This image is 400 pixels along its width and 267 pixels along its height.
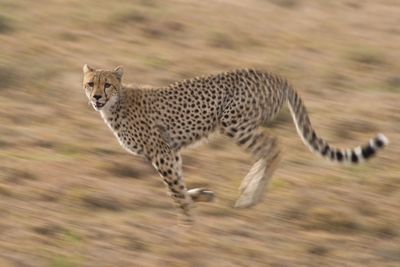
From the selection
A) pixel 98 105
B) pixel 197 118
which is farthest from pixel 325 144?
pixel 98 105

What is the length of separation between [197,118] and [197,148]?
1.24 m

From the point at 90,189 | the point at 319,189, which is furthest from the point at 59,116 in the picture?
the point at 319,189

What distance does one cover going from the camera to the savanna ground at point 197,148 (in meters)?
7.64

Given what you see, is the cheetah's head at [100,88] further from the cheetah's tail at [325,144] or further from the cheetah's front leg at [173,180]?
the cheetah's tail at [325,144]

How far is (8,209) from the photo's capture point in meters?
7.94

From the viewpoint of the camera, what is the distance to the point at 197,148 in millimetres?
9492

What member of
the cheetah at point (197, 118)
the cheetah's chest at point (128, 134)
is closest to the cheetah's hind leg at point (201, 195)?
the cheetah at point (197, 118)

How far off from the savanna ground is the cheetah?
0.85 ft

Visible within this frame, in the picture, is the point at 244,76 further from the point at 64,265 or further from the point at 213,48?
the point at 213,48

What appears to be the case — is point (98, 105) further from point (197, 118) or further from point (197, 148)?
point (197, 148)

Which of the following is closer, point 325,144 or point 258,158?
point 258,158

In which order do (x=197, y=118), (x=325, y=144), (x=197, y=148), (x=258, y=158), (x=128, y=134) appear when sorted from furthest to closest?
(x=197, y=148) → (x=325, y=144) → (x=258, y=158) → (x=197, y=118) → (x=128, y=134)

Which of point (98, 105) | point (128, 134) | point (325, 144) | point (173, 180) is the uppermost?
point (98, 105)

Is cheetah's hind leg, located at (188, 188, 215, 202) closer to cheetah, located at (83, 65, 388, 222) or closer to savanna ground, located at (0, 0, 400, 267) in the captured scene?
cheetah, located at (83, 65, 388, 222)
